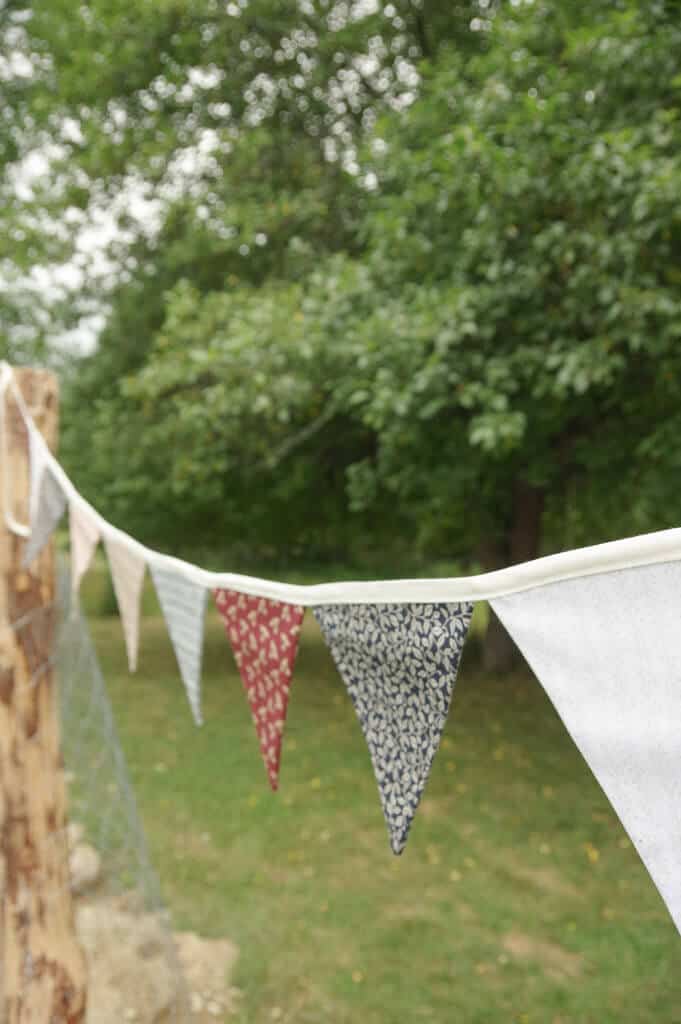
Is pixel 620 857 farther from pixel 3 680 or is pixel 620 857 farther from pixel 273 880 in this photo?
pixel 3 680

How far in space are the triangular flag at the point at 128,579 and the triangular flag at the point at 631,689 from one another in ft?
4.47

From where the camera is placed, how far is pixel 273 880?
14.9ft

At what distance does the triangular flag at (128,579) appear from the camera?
6.86 feet

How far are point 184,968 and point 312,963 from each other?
56 centimetres

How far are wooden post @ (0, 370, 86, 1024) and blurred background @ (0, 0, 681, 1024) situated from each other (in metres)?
0.99

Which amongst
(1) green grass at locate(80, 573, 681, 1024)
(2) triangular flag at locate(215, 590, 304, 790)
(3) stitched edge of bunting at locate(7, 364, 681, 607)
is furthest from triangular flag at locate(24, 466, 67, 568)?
(1) green grass at locate(80, 573, 681, 1024)

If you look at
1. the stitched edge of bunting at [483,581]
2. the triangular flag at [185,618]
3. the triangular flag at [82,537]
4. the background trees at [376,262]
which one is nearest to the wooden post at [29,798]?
the triangular flag at [82,537]

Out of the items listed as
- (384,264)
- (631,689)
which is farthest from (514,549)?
(631,689)

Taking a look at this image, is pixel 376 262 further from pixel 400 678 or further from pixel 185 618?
pixel 400 678

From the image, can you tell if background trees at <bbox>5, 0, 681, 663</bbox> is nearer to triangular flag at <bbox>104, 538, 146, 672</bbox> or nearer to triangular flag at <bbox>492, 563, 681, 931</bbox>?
triangular flag at <bbox>104, 538, 146, 672</bbox>

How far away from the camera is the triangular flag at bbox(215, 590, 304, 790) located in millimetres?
1356

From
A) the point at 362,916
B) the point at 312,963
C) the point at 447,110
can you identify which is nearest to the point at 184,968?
the point at 312,963

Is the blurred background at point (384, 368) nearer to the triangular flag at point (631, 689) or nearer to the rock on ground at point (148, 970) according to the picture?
the rock on ground at point (148, 970)

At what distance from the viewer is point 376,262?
549cm
